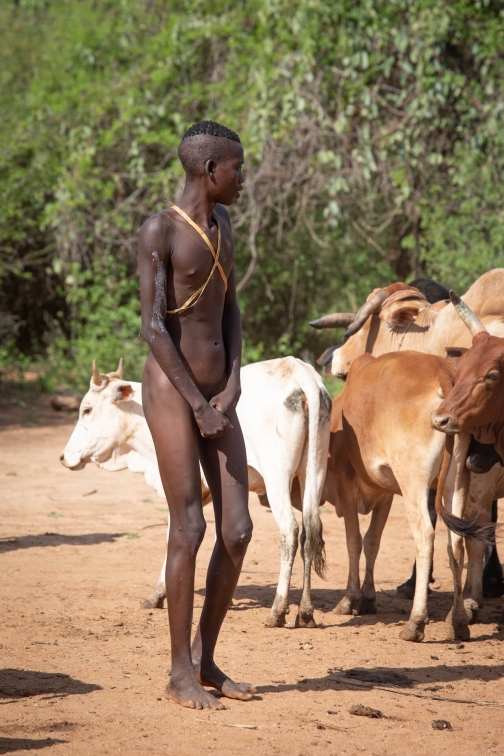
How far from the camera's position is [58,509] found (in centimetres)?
890

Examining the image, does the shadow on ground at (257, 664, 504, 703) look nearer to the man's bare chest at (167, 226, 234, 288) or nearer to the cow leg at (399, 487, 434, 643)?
the cow leg at (399, 487, 434, 643)

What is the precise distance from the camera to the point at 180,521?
154 inches

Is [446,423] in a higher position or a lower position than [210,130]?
lower

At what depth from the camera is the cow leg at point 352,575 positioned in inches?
240

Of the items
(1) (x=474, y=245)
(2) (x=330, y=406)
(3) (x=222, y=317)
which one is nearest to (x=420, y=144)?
(1) (x=474, y=245)

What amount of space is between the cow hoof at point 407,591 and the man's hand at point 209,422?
10.3 feet

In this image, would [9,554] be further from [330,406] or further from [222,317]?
[222,317]

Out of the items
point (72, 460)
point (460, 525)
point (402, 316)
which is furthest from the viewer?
point (402, 316)

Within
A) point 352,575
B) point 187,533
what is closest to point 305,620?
point 352,575

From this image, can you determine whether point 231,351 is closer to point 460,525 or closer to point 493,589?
point 460,525

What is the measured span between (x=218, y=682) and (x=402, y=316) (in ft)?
13.0

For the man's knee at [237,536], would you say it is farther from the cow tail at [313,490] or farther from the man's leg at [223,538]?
the cow tail at [313,490]

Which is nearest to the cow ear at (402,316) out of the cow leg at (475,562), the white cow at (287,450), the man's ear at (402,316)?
the man's ear at (402,316)

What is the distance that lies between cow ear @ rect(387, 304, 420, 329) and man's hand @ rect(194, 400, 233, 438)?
3.66 meters
